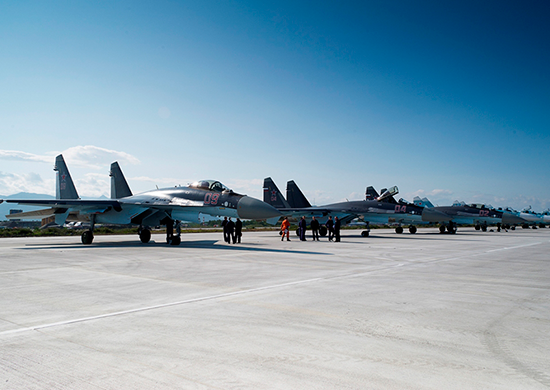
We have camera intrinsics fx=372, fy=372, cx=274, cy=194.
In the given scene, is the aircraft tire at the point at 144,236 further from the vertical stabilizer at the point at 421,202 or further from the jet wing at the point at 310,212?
the vertical stabilizer at the point at 421,202

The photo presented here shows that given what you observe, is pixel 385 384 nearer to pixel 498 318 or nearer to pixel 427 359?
pixel 427 359

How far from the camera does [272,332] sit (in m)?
4.10

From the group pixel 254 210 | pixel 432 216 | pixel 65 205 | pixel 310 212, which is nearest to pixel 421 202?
pixel 432 216

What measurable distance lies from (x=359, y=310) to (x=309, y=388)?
2.51 metres

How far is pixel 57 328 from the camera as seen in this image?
4.23 metres

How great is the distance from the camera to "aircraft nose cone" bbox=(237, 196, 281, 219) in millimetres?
15305

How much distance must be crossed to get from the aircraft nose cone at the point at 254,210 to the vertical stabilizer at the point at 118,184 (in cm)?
1054

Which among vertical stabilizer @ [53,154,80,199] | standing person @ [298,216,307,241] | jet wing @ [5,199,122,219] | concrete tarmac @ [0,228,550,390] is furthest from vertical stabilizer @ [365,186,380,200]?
concrete tarmac @ [0,228,550,390]

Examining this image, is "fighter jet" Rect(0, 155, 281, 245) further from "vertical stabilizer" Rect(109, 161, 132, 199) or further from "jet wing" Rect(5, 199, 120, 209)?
"vertical stabilizer" Rect(109, 161, 132, 199)

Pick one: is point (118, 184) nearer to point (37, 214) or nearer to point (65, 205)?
point (37, 214)

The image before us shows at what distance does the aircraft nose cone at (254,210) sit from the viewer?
15305mm

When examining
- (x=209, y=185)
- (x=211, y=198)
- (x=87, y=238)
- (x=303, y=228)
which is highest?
(x=209, y=185)

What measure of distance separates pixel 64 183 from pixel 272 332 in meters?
21.7

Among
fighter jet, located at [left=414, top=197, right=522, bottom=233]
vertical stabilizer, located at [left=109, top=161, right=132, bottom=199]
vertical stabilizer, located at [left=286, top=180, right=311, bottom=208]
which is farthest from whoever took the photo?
fighter jet, located at [left=414, top=197, right=522, bottom=233]
